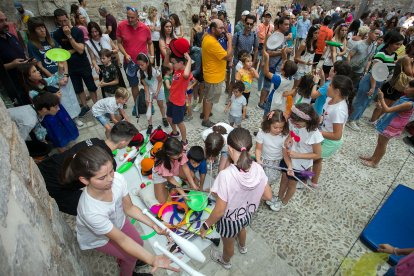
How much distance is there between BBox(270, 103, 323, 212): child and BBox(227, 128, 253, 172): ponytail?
92 cm

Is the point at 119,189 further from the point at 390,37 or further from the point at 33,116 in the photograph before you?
the point at 390,37

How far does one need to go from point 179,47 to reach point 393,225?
3932 mm

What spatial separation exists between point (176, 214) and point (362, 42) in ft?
17.2

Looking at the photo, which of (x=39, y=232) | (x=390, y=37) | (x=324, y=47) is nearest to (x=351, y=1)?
(x=324, y=47)

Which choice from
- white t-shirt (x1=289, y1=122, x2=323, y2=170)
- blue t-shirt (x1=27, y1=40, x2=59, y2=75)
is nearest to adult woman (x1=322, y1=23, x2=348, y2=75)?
white t-shirt (x1=289, y1=122, x2=323, y2=170)

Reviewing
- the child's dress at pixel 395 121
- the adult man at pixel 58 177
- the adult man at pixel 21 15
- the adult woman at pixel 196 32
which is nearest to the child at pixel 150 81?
the adult woman at pixel 196 32

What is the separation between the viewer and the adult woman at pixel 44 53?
3.85 metres

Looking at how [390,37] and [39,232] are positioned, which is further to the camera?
[390,37]

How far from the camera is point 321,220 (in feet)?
10.5

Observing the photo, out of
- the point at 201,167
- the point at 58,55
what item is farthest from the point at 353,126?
the point at 58,55

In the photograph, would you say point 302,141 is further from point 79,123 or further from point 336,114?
point 79,123

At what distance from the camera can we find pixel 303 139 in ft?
8.85

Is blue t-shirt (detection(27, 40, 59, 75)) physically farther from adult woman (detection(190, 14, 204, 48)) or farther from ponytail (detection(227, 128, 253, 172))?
ponytail (detection(227, 128, 253, 172))

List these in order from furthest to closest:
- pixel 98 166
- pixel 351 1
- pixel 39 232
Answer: pixel 351 1 < pixel 98 166 < pixel 39 232
